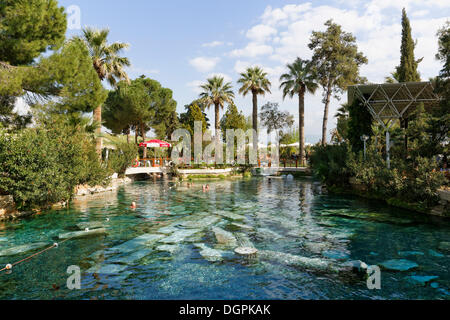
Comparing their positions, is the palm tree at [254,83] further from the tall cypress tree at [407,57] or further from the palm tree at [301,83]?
the tall cypress tree at [407,57]

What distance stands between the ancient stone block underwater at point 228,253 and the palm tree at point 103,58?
43.2ft

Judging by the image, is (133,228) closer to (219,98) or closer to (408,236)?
(408,236)

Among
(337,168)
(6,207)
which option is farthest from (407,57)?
(6,207)

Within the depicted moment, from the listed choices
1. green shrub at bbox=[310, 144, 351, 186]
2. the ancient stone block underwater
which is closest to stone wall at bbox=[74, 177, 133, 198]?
the ancient stone block underwater

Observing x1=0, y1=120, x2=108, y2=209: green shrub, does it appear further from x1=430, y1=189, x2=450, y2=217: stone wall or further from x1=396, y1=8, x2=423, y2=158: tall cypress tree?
x1=396, y1=8, x2=423, y2=158: tall cypress tree

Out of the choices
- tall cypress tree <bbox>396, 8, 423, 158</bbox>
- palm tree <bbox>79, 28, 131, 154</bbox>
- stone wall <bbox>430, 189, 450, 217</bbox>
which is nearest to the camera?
stone wall <bbox>430, 189, 450, 217</bbox>

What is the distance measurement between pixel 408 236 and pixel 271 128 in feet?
168

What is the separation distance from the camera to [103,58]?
77.6ft

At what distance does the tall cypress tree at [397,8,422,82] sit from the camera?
89.7 ft

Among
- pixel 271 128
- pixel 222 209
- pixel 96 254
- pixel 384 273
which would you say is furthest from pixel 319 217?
pixel 271 128

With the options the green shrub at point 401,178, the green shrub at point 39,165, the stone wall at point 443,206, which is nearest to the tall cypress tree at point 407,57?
the green shrub at point 401,178

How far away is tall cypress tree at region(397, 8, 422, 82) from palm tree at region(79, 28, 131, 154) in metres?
24.5

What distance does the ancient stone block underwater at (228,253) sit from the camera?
5902 millimetres

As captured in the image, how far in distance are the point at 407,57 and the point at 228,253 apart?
28.2 metres
